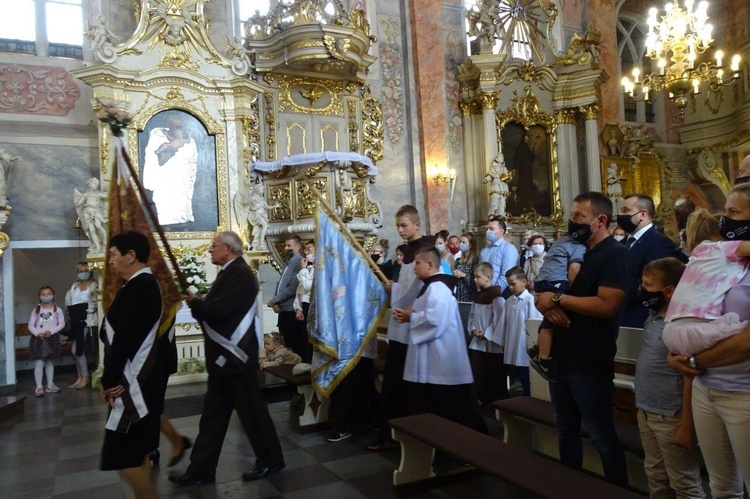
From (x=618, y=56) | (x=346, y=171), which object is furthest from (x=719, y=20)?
(x=346, y=171)

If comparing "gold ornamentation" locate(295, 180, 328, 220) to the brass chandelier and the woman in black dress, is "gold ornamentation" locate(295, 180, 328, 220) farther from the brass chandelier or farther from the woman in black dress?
the woman in black dress

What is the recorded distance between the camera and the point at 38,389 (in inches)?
314

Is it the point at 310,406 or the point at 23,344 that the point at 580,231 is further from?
the point at 23,344

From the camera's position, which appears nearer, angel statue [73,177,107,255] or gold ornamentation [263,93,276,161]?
angel statue [73,177,107,255]

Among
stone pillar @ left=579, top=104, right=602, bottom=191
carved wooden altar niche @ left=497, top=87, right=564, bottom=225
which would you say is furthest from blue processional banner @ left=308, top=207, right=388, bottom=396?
stone pillar @ left=579, top=104, right=602, bottom=191

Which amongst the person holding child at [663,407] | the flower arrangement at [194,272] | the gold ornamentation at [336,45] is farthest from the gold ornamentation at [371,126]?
the person holding child at [663,407]

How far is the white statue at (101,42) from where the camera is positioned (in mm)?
9281

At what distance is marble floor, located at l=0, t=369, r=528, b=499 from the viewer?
4164 millimetres

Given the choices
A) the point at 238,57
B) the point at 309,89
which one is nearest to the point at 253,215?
the point at 238,57

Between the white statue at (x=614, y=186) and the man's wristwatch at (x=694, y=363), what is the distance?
12484 millimetres

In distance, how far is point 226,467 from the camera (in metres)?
4.73

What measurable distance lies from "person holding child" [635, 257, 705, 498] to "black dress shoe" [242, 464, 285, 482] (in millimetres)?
2512

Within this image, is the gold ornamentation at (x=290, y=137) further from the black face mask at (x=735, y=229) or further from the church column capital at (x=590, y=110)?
the black face mask at (x=735, y=229)

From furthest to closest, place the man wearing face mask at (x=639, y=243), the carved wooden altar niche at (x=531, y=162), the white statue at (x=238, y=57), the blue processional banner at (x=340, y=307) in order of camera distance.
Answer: the carved wooden altar niche at (x=531, y=162), the white statue at (x=238, y=57), the blue processional banner at (x=340, y=307), the man wearing face mask at (x=639, y=243)
